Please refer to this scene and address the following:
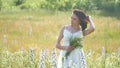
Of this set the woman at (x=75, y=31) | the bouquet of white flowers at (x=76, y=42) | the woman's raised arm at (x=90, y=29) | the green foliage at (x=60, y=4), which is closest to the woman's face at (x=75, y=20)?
the woman at (x=75, y=31)

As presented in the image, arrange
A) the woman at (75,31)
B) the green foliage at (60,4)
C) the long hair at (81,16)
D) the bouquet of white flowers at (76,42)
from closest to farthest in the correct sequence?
1. the bouquet of white flowers at (76,42)
2. the woman at (75,31)
3. the long hair at (81,16)
4. the green foliage at (60,4)

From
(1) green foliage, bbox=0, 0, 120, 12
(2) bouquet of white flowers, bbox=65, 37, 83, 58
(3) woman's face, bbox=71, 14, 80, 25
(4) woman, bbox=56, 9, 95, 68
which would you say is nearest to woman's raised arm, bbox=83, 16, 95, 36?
(4) woman, bbox=56, 9, 95, 68

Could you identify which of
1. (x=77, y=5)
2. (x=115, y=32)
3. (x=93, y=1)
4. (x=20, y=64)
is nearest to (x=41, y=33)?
(x=115, y=32)

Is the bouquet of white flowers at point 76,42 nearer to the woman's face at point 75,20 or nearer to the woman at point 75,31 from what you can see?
the woman at point 75,31

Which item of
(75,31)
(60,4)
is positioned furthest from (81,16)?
(60,4)

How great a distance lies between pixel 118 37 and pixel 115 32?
1.58 meters

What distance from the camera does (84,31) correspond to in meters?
5.82

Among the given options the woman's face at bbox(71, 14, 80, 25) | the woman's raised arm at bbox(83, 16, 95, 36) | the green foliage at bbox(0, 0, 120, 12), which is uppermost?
the woman's face at bbox(71, 14, 80, 25)

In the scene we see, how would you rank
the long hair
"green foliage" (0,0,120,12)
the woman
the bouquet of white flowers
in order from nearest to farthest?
the bouquet of white flowers → the woman → the long hair → "green foliage" (0,0,120,12)

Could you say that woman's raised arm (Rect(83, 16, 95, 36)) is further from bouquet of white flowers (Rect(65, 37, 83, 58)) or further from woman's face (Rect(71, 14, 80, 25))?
bouquet of white flowers (Rect(65, 37, 83, 58))

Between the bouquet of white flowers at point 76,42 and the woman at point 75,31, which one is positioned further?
the woman at point 75,31

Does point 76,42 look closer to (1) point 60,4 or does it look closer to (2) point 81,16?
(2) point 81,16

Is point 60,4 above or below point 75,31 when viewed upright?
below

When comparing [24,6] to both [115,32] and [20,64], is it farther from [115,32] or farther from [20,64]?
[20,64]
